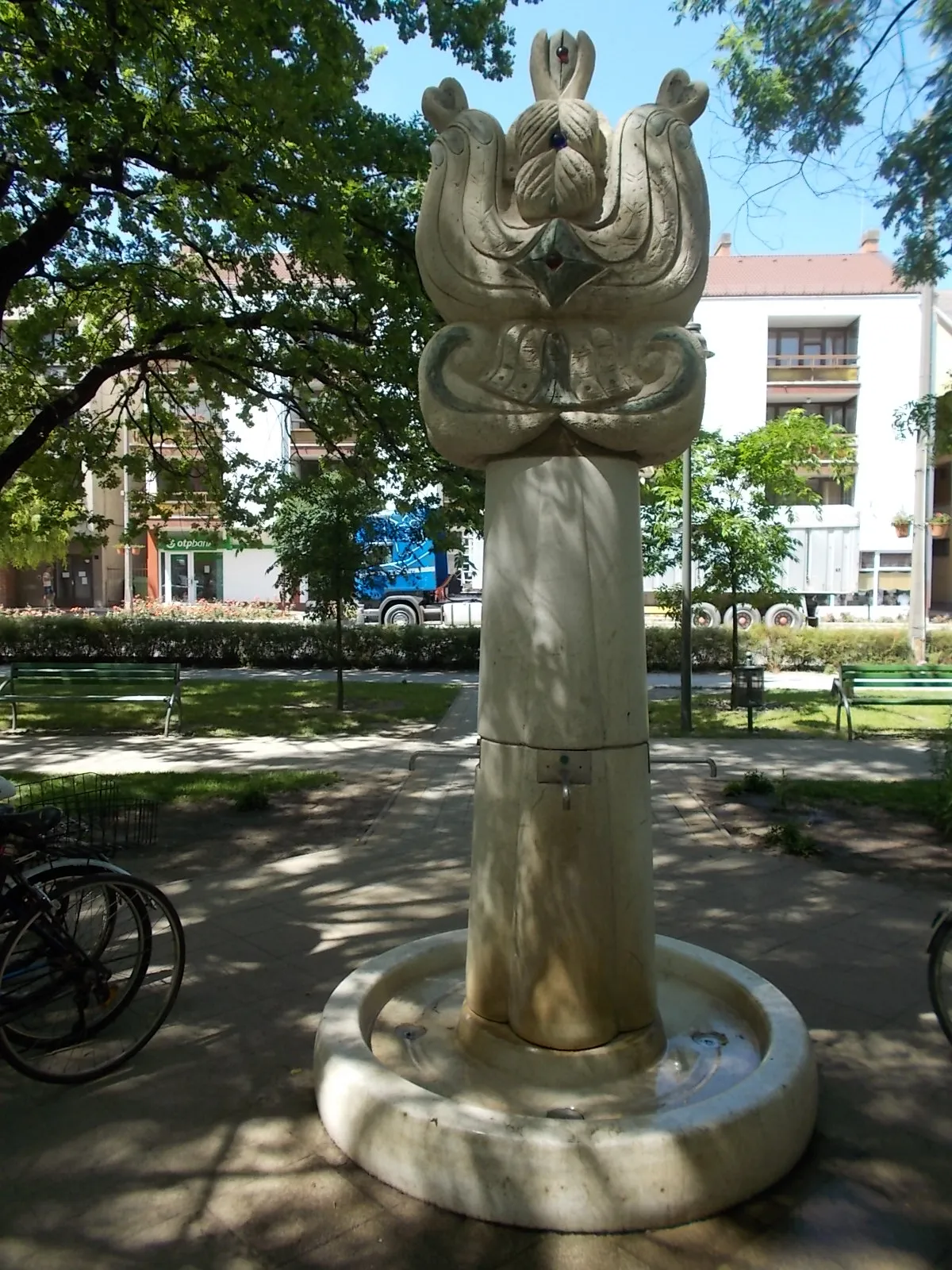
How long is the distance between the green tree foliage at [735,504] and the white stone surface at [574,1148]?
12802mm

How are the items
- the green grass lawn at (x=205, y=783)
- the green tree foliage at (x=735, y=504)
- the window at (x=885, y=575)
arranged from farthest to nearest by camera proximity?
the window at (x=885, y=575) → the green tree foliage at (x=735, y=504) → the green grass lawn at (x=205, y=783)

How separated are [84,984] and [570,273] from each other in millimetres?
3253

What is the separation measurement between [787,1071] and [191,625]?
21424 millimetres

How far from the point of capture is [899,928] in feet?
16.6

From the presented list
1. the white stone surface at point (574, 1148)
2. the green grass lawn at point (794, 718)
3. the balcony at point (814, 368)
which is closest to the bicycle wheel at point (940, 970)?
the white stone surface at point (574, 1148)

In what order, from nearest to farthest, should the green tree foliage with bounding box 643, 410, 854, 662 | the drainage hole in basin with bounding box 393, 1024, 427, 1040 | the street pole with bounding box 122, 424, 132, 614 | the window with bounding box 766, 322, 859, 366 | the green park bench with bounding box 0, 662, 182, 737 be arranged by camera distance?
the drainage hole in basin with bounding box 393, 1024, 427, 1040 < the green park bench with bounding box 0, 662, 182, 737 < the street pole with bounding box 122, 424, 132, 614 < the green tree foliage with bounding box 643, 410, 854, 662 < the window with bounding box 766, 322, 859, 366

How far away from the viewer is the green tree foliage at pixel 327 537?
14.1 m

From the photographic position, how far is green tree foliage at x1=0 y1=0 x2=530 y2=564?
7.56 m

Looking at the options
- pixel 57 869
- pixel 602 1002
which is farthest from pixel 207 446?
pixel 602 1002

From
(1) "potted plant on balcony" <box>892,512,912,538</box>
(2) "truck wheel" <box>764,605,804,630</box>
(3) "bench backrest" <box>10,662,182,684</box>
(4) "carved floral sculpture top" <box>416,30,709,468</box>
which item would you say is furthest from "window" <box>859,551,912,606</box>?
(4) "carved floral sculpture top" <box>416,30,709,468</box>

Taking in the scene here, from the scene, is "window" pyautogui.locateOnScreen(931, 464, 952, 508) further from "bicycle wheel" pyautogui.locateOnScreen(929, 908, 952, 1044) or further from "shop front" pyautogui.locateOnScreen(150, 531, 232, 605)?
"bicycle wheel" pyautogui.locateOnScreen(929, 908, 952, 1044)

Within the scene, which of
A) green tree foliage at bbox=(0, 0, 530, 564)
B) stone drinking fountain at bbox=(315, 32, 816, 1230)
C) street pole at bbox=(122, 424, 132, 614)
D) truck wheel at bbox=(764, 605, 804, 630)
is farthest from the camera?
truck wheel at bbox=(764, 605, 804, 630)

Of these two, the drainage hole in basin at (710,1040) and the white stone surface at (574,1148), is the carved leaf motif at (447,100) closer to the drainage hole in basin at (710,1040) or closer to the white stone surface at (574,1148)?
the white stone surface at (574,1148)

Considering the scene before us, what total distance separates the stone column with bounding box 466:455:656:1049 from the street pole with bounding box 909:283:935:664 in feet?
62.2
